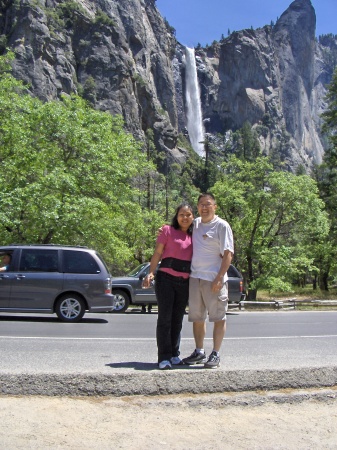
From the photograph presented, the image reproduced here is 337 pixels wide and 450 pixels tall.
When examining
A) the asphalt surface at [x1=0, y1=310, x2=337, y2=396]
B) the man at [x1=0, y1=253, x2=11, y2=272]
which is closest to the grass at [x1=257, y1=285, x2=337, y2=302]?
the man at [x1=0, y1=253, x2=11, y2=272]

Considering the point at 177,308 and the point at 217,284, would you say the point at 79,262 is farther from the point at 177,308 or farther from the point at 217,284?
the point at 217,284

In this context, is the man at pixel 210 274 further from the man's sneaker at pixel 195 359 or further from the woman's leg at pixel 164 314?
the woman's leg at pixel 164 314

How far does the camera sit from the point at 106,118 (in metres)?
23.7

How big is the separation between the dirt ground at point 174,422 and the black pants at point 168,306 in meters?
0.97

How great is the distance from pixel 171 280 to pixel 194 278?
0.24 metres

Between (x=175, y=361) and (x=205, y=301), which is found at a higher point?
(x=205, y=301)

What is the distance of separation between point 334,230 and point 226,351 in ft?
87.0

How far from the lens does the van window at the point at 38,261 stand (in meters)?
12.7

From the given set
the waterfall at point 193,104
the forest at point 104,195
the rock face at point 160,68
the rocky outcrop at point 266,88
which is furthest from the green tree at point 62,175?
the rocky outcrop at point 266,88

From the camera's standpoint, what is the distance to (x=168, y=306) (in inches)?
222

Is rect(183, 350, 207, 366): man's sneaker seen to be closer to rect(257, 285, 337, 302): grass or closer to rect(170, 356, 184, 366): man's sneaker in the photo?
rect(170, 356, 184, 366): man's sneaker

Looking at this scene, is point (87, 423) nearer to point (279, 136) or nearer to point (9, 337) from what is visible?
point (9, 337)

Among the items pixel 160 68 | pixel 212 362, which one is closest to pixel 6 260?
pixel 212 362

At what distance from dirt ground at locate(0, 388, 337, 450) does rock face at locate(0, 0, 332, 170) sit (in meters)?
35.6
